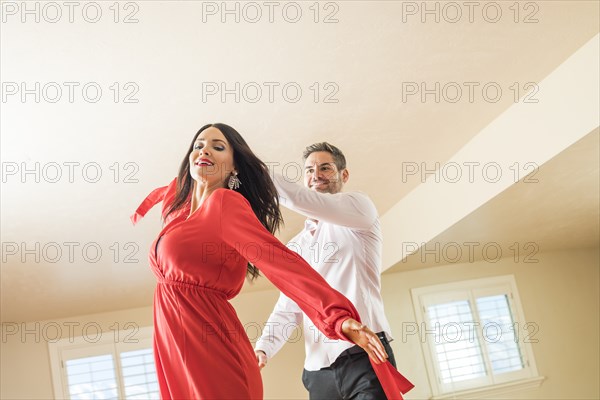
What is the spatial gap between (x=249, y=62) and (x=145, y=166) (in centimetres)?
122

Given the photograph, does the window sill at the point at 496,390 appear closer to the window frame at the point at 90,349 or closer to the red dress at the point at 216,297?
the window frame at the point at 90,349

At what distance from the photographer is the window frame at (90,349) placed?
6.47 m

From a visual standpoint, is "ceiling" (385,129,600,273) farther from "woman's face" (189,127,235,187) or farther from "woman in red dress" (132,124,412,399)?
"woman in red dress" (132,124,412,399)

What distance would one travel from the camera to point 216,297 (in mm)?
1658

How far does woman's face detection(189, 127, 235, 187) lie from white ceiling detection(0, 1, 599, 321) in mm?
1514

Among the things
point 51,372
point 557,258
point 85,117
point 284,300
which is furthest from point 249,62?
point 557,258

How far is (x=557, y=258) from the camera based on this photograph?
7867 mm

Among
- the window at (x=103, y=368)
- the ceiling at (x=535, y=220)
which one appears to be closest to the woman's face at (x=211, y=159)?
the ceiling at (x=535, y=220)

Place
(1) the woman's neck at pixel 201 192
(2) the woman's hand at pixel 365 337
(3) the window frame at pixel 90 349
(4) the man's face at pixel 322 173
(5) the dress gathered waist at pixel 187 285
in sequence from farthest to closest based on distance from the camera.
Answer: (3) the window frame at pixel 90 349 < (4) the man's face at pixel 322 173 < (1) the woman's neck at pixel 201 192 < (5) the dress gathered waist at pixel 187 285 < (2) the woman's hand at pixel 365 337

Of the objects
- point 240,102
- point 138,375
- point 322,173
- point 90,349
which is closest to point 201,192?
point 322,173

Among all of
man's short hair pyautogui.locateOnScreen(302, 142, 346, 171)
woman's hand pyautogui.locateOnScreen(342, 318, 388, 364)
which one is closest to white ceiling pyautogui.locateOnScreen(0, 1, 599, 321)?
man's short hair pyautogui.locateOnScreen(302, 142, 346, 171)

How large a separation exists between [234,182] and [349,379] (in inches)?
27.1

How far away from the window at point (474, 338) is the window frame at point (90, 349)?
274cm

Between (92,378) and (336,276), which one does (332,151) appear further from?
(92,378)
